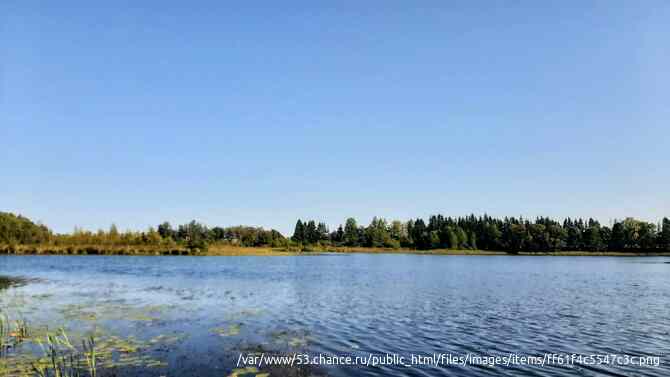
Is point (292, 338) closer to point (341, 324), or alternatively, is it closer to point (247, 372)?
point (341, 324)

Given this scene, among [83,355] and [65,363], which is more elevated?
[65,363]

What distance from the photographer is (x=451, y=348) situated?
18.2 meters

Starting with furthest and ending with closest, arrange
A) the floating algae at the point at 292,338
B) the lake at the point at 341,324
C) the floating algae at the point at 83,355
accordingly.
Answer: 1. the floating algae at the point at 292,338
2. the lake at the point at 341,324
3. the floating algae at the point at 83,355

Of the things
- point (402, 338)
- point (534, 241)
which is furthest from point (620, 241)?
point (402, 338)

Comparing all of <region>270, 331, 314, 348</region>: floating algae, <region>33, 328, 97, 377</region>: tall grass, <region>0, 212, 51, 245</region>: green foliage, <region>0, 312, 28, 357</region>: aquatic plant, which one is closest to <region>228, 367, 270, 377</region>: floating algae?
<region>33, 328, 97, 377</region>: tall grass

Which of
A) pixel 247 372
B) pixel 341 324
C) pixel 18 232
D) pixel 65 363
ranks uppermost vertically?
pixel 18 232

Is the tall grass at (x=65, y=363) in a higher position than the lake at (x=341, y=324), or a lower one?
higher

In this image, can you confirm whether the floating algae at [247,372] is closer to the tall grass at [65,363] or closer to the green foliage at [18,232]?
the tall grass at [65,363]

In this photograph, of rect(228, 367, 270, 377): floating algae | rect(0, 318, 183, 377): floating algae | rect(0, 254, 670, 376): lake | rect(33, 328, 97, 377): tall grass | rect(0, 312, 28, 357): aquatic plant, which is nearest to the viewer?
rect(33, 328, 97, 377): tall grass

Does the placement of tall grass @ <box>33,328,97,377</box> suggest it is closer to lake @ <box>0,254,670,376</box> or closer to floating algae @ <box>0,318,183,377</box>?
floating algae @ <box>0,318,183,377</box>

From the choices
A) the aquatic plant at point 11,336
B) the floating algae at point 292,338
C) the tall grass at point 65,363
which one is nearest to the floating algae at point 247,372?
the tall grass at point 65,363

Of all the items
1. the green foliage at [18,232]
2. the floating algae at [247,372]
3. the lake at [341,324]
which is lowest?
the lake at [341,324]

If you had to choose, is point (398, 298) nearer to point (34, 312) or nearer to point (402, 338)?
point (402, 338)

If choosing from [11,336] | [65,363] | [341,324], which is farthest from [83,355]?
[341,324]
